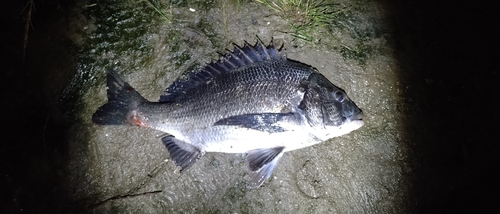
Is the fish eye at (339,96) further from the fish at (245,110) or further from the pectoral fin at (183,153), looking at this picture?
the pectoral fin at (183,153)

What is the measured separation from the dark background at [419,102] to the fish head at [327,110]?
804 mm

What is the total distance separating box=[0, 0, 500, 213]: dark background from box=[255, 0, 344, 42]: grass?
2.06 ft

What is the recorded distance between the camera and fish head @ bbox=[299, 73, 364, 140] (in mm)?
2520

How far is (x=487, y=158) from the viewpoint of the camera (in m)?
2.90

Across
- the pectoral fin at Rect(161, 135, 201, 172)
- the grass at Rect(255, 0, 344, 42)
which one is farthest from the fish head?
the pectoral fin at Rect(161, 135, 201, 172)

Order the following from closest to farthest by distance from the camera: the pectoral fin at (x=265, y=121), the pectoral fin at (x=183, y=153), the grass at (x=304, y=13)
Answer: the pectoral fin at (x=265, y=121) < the pectoral fin at (x=183, y=153) < the grass at (x=304, y=13)

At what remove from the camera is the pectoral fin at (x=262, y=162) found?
8.58 ft

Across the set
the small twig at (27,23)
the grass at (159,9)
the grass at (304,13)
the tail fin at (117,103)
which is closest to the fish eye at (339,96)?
the grass at (304,13)

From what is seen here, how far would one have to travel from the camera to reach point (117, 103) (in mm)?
2830

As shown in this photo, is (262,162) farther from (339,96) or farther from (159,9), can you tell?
(159,9)

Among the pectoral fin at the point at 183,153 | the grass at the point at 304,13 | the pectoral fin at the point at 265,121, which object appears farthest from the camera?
the grass at the point at 304,13

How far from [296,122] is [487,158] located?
6.68 ft

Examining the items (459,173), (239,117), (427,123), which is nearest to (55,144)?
(239,117)

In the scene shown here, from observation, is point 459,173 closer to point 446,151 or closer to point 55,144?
point 446,151
